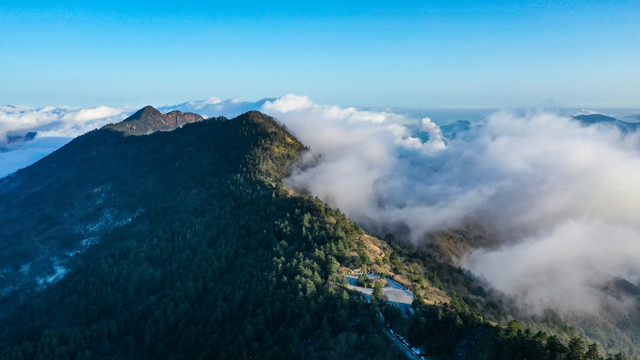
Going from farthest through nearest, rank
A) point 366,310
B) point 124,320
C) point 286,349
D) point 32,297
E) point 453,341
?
point 32,297, point 124,320, point 366,310, point 286,349, point 453,341

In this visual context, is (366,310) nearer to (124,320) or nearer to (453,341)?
(453,341)

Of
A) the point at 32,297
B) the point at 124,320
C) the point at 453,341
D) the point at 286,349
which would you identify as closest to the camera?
the point at 453,341

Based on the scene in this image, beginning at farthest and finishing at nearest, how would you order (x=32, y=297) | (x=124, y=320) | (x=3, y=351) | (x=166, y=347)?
(x=32, y=297) → (x=124, y=320) → (x=3, y=351) → (x=166, y=347)

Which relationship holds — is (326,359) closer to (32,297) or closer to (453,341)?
(453,341)

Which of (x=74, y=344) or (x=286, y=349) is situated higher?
(x=286, y=349)

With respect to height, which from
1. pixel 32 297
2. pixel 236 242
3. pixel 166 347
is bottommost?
pixel 32 297

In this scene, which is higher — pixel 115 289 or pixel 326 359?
pixel 326 359

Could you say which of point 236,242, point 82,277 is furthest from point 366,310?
point 82,277

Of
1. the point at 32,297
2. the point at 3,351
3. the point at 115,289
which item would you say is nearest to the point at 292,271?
the point at 115,289

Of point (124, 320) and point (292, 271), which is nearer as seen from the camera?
point (292, 271)
